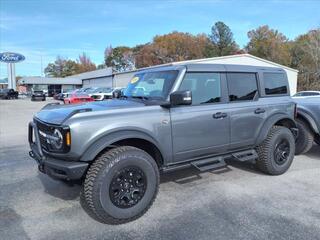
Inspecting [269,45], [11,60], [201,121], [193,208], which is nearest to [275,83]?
[201,121]

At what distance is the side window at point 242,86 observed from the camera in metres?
5.46

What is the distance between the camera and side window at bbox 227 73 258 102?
17.9 feet

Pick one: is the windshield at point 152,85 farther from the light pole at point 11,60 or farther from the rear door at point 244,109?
the light pole at point 11,60

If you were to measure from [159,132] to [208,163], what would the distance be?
1.08 m

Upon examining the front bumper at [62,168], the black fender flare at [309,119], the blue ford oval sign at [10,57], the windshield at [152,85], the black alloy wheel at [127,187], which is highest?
the blue ford oval sign at [10,57]

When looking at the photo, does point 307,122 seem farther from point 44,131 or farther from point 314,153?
point 44,131

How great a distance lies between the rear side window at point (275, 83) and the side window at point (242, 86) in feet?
0.98

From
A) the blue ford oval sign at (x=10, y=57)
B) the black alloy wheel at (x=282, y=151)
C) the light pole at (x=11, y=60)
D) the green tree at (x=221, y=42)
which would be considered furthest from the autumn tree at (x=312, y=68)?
the light pole at (x=11, y=60)

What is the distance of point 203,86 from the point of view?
16.9 feet

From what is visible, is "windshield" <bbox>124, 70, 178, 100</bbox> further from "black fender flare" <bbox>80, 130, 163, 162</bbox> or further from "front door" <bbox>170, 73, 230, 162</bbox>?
"black fender flare" <bbox>80, 130, 163, 162</bbox>

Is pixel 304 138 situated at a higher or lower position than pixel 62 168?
lower

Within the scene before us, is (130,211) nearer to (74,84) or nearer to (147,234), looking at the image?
(147,234)

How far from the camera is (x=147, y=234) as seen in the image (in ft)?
12.8

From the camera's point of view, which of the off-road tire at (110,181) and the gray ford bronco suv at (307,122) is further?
the gray ford bronco suv at (307,122)
